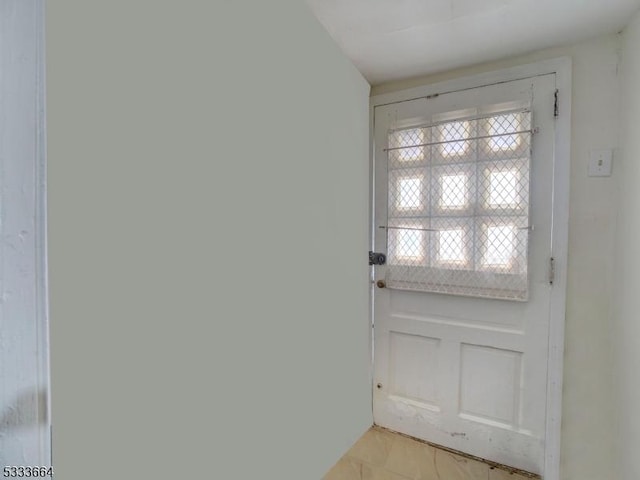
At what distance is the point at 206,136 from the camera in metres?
0.20

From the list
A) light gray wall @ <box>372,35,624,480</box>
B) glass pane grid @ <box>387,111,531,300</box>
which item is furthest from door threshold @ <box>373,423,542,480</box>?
glass pane grid @ <box>387,111,531,300</box>

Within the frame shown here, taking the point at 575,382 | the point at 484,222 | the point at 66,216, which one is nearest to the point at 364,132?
the point at 66,216

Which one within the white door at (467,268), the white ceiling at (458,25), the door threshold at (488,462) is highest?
the white ceiling at (458,25)

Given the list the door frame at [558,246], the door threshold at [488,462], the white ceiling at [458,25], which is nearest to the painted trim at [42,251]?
the white ceiling at [458,25]

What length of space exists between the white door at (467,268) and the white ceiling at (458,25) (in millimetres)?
176

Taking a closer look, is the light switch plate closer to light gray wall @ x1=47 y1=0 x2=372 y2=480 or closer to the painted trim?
light gray wall @ x1=47 y1=0 x2=372 y2=480

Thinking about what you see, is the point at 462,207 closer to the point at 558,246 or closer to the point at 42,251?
the point at 558,246

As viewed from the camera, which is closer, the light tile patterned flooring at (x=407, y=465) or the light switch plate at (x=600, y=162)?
the light switch plate at (x=600, y=162)

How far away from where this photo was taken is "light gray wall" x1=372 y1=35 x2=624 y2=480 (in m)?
1.22

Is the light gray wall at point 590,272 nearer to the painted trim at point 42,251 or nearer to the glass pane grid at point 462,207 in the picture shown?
the glass pane grid at point 462,207

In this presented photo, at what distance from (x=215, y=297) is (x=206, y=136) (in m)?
0.10

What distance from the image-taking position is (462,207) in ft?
4.74

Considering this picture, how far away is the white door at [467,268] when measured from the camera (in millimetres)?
1343

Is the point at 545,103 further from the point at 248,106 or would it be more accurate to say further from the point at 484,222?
the point at 248,106
